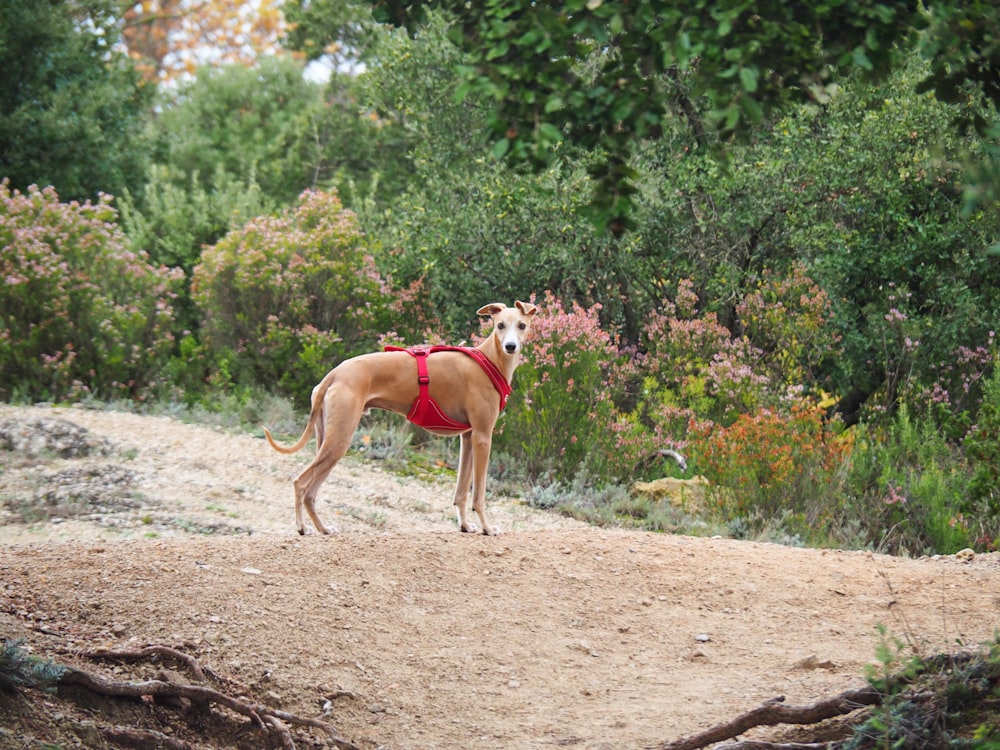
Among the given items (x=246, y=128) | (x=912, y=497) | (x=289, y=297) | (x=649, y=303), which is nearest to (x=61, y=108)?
(x=246, y=128)

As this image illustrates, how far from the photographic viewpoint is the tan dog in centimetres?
657

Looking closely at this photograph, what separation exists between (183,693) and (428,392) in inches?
108

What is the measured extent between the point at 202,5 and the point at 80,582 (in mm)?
26204

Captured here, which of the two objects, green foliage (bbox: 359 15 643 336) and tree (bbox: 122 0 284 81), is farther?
tree (bbox: 122 0 284 81)

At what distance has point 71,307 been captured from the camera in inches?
477

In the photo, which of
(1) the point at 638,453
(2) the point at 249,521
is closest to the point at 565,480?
(1) the point at 638,453

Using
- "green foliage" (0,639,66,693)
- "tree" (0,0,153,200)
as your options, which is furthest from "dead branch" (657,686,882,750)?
"tree" (0,0,153,200)

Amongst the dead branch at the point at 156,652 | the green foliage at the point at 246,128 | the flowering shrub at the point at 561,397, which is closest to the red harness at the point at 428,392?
the dead branch at the point at 156,652

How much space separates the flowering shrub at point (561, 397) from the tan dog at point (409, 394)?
3.26 meters

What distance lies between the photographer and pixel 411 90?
15.1 metres

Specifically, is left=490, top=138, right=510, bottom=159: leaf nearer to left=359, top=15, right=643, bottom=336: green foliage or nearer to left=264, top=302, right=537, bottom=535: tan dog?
left=264, top=302, right=537, bottom=535: tan dog

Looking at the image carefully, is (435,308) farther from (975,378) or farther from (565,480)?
(975,378)

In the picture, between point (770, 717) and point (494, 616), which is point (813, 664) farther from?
point (494, 616)

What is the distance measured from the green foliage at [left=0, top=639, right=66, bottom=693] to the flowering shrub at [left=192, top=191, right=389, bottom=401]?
26.2 ft
